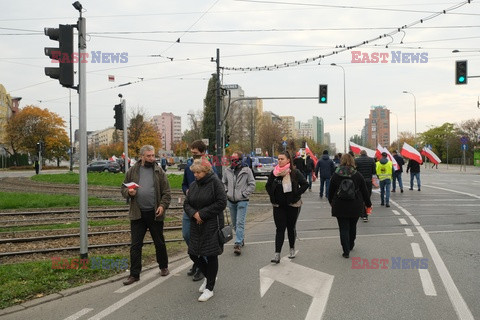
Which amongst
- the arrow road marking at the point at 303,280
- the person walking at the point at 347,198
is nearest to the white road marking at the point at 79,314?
the arrow road marking at the point at 303,280

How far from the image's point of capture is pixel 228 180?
7797 millimetres

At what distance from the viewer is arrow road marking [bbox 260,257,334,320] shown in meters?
4.84

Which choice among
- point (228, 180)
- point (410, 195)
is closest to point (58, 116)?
point (410, 195)

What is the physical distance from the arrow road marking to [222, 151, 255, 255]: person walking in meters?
Answer: 1.11

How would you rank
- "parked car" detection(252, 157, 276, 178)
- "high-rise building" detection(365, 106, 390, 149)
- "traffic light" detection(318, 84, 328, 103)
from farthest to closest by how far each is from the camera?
1. "high-rise building" detection(365, 106, 390, 149)
2. "parked car" detection(252, 157, 276, 178)
3. "traffic light" detection(318, 84, 328, 103)

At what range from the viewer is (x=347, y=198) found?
7234 millimetres

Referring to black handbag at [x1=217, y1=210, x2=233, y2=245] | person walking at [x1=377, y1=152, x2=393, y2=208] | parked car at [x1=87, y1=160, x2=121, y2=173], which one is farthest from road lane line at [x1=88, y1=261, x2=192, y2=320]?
parked car at [x1=87, y1=160, x2=121, y2=173]

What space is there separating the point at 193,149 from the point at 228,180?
5.57 feet

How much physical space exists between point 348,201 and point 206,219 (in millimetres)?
2993

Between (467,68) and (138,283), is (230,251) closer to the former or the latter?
(138,283)

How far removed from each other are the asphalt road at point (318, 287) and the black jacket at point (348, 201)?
718 mm

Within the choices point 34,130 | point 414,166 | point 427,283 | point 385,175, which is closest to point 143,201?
point 427,283

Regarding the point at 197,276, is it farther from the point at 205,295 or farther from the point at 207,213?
the point at 207,213

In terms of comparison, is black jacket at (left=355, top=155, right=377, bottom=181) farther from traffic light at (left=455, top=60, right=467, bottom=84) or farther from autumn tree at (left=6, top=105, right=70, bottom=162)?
autumn tree at (left=6, top=105, right=70, bottom=162)
